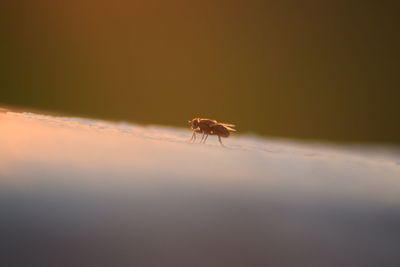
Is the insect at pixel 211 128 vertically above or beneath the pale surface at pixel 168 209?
above

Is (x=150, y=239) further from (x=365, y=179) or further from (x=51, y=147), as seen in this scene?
(x=365, y=179)

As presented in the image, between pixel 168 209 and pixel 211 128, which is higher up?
pixel 211 128

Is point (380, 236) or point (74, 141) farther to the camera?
point (74, 141)

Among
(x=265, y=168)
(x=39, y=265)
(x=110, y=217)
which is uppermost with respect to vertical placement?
(x=265, y=168)

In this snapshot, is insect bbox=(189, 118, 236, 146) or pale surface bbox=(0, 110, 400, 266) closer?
pale surface bbox=(0, 110, 400, 266)

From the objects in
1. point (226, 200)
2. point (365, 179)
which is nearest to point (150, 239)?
point (226, 200)

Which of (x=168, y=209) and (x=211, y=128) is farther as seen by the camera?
(x=211, y=128)

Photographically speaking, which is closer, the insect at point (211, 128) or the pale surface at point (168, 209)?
the pale surface at point (168, 209)

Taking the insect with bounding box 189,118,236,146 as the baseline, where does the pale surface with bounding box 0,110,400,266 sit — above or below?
below
